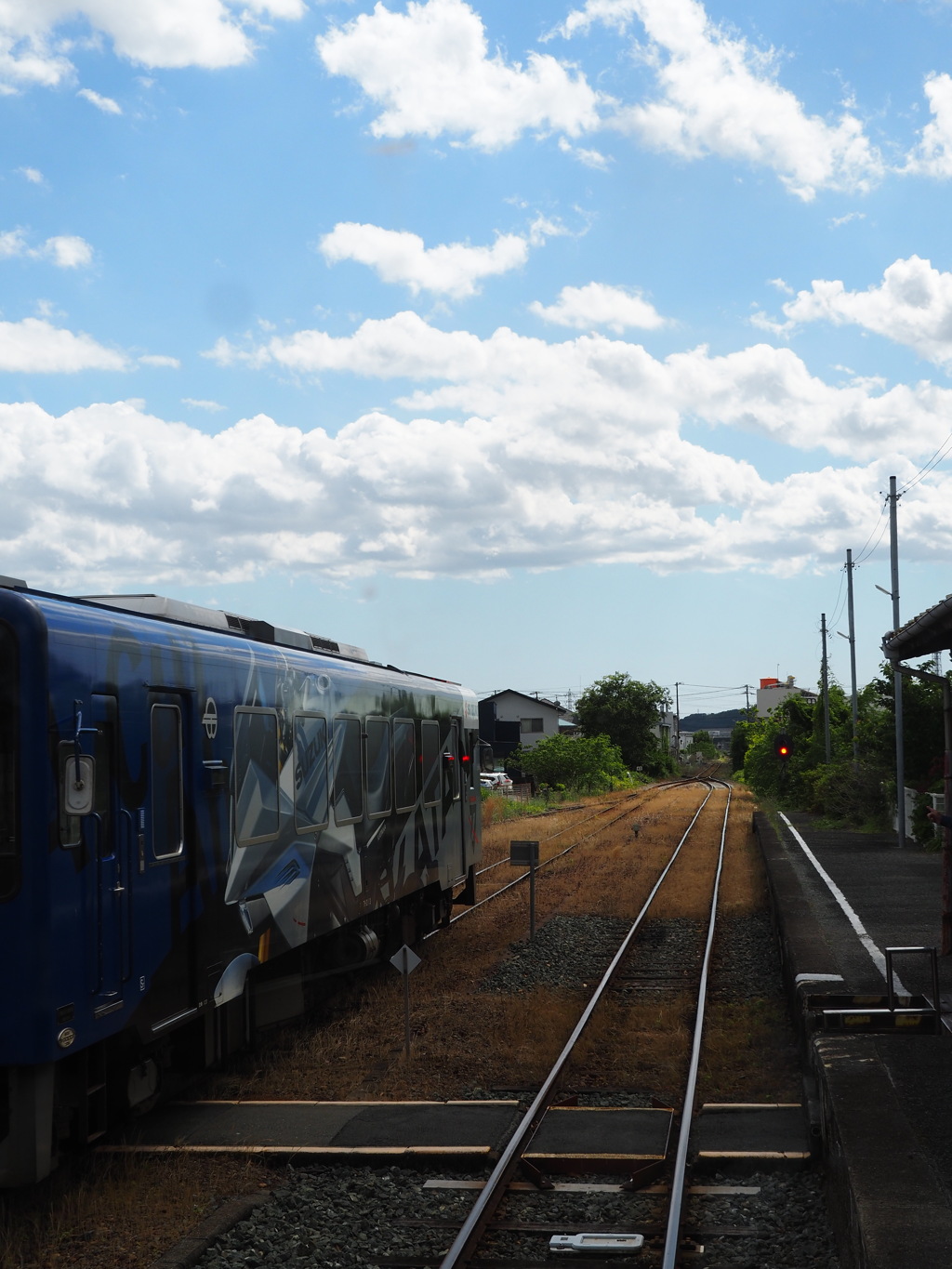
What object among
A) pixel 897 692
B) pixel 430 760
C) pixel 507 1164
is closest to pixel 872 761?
pixel 897 692

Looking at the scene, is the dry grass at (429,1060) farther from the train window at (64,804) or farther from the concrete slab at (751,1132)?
the train window at (64,804)

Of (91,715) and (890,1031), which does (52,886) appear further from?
(890,1031)

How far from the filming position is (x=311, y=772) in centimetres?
1027

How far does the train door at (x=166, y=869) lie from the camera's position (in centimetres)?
722

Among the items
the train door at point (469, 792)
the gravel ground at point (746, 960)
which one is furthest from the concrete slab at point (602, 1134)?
the train door at point (469, 792)

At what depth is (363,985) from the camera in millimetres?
13414

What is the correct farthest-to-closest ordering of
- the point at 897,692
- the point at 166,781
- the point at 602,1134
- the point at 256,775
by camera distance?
1. the point at 897,692
2. the point at 256,775
3. the point at 602,1134
4. the point at 166,781

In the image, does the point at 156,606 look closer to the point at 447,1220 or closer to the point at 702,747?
the point at 447,1220

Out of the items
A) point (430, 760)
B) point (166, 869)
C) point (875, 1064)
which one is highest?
point (430, 760)

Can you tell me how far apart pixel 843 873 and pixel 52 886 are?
59.4 ft

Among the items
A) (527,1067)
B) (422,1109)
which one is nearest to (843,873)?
(527,1067)

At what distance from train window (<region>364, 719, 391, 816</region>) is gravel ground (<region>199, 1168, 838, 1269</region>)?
192 inches

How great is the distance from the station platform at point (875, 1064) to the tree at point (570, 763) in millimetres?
39892

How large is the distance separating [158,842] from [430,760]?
752cm
